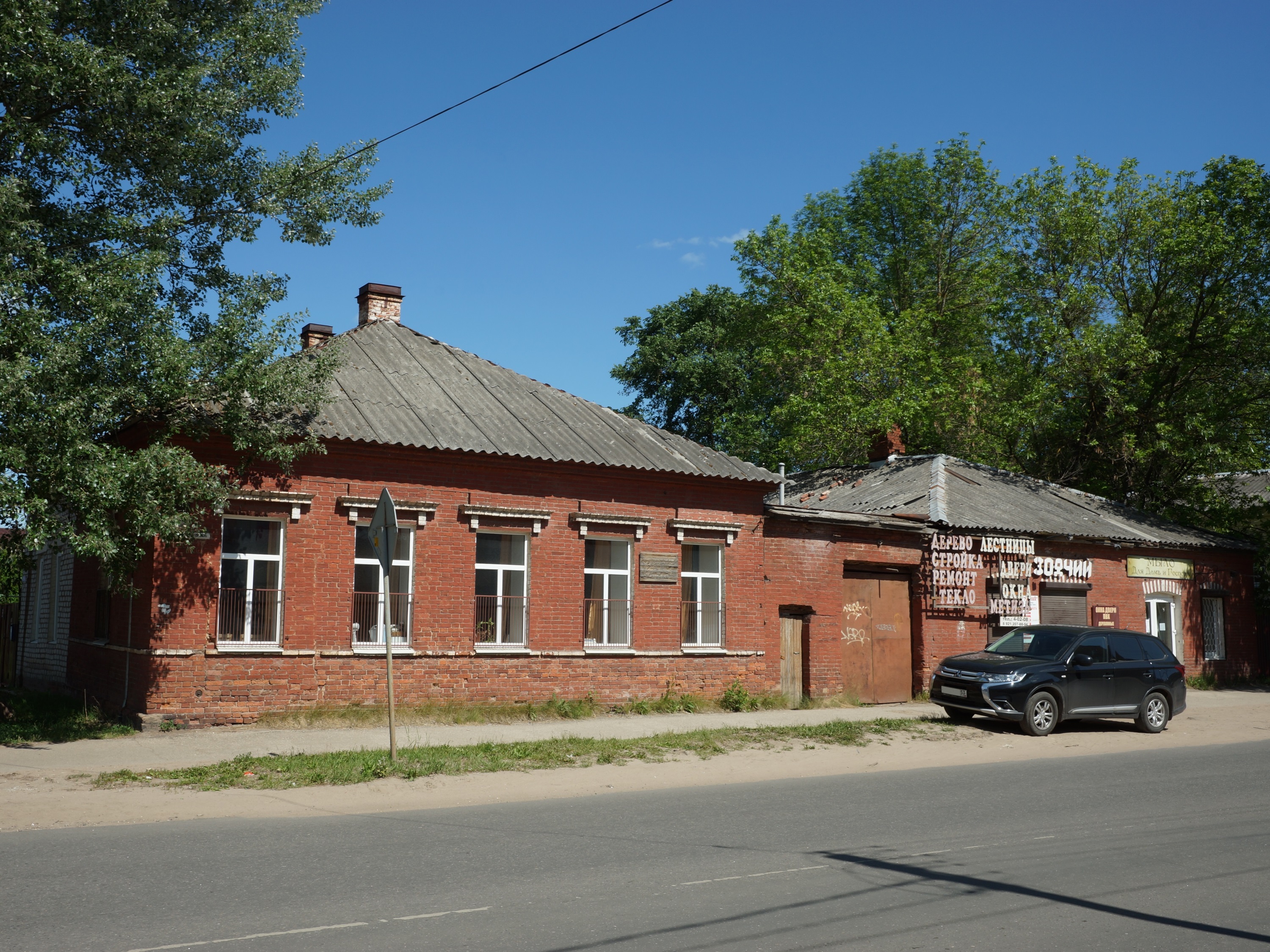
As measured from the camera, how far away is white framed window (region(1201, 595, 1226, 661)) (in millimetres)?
27688

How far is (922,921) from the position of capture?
19.1ft

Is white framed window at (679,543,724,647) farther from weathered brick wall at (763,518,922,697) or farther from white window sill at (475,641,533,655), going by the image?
white window sill at (475,641,533,655)

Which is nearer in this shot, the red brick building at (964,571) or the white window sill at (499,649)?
the white window sill at (499,649)

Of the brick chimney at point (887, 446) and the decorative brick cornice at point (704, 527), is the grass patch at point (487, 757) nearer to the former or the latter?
the decorative brick cornice at point (704, 527)

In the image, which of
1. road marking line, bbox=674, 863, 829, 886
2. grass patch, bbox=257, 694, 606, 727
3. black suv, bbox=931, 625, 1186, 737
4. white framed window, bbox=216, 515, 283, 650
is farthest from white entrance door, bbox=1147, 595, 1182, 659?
road marking line, bbox=674, 863, 829, 886

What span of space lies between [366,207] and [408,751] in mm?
8343

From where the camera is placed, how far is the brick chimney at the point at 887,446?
95.7 ft

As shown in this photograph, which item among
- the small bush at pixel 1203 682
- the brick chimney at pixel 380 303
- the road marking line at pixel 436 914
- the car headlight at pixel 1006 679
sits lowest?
the small bush at pixel 1203 682

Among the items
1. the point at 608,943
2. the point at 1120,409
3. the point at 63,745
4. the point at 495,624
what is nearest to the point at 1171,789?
the point at 608,943

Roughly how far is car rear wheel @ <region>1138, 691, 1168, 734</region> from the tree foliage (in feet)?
46.6

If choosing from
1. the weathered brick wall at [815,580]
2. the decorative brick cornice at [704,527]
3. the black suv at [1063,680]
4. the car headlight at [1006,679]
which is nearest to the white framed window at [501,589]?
the decorative brick cornice at [704,527]

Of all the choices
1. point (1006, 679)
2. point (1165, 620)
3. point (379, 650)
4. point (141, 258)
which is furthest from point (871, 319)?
point (141, 258)

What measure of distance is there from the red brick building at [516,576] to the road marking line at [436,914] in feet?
29.5

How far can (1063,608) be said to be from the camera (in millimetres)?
23984
